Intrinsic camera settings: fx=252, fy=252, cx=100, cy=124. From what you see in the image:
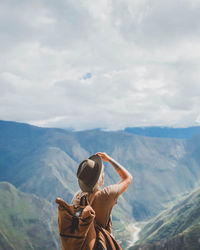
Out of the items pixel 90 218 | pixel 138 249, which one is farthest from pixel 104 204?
pixel 138 249

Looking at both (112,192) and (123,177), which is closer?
(112,192)

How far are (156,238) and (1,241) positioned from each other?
12165 cm

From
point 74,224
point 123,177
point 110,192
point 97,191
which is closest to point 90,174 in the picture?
point 97,191

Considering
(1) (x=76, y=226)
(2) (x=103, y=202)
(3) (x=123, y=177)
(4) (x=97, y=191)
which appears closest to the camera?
(1) (x=76, y=226)

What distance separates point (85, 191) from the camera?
6.39m

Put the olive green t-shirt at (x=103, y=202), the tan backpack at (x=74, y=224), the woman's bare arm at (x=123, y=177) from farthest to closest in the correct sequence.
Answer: the woman's bare arm at (x=123, y=177) → the olive green t-shirt at (x=103, y=202) → the tan backpack at (x=74, y=224)

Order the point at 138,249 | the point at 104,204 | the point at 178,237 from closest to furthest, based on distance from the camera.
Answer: the point at 104,204 < the point at 178,237 < the point at 138,249

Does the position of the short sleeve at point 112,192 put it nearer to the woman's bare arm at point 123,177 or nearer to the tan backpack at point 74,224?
the woman's bare arm at point 123,177

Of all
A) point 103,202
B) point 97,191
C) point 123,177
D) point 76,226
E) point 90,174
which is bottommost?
point 76,226

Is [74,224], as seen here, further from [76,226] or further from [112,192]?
[112,192]

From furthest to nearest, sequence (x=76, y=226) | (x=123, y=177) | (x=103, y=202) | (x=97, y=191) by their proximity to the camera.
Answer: (x=123, y=177) < (x=97, y=191) < (x=103, y=202) < (x=76, y=226)

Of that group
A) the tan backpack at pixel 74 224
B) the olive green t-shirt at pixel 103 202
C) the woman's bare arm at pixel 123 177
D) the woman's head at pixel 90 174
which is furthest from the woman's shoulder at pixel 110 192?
the tan backpack at pixel 74 224

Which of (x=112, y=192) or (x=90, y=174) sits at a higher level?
(x=90, y=174)

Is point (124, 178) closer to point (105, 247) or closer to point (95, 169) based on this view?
point (95, 169)
